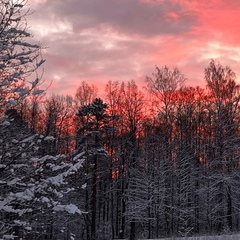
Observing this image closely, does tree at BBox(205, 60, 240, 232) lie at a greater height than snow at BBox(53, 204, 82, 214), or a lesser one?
greater

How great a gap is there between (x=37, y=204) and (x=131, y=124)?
3291cm

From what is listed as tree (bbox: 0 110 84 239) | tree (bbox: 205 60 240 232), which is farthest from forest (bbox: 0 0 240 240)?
tree (bbox: 0 110 84 239)

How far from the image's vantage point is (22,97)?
6.69m

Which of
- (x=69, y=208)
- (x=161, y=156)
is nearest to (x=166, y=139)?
(x=161, y=156)

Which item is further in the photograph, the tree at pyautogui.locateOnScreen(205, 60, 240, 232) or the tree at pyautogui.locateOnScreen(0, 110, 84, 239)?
the tree at pyautogui.locateOnScreen(205, 60, 240, 232)

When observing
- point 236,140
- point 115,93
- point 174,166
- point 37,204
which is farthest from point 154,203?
point 37,204

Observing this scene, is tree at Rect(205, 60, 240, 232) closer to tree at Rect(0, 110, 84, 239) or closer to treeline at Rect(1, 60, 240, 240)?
treeline at Rect(1, 60, 240, 240)

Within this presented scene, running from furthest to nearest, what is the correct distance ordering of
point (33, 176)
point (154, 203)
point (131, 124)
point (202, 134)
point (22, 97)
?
point (202, 134) < point (131, 124) < point (154, 203) < point (22, 97) < point (33, 176)

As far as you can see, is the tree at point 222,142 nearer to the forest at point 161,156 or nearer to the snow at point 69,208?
the forest at point 161,156

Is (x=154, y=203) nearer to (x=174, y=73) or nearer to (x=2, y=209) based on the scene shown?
(x=174, y=73)

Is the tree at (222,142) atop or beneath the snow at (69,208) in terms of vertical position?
atop

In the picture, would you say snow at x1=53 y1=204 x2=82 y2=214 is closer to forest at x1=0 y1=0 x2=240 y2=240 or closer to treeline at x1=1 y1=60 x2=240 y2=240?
forest at x1=0 y1=0 x2=240 y2=240

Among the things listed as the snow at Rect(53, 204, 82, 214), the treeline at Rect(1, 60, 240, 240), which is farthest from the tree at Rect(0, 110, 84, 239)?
the treeline at Rect(1, 60, 240, 240)

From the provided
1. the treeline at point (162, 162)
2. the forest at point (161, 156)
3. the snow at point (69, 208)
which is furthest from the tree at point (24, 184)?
the treeline at point (162, 162)
